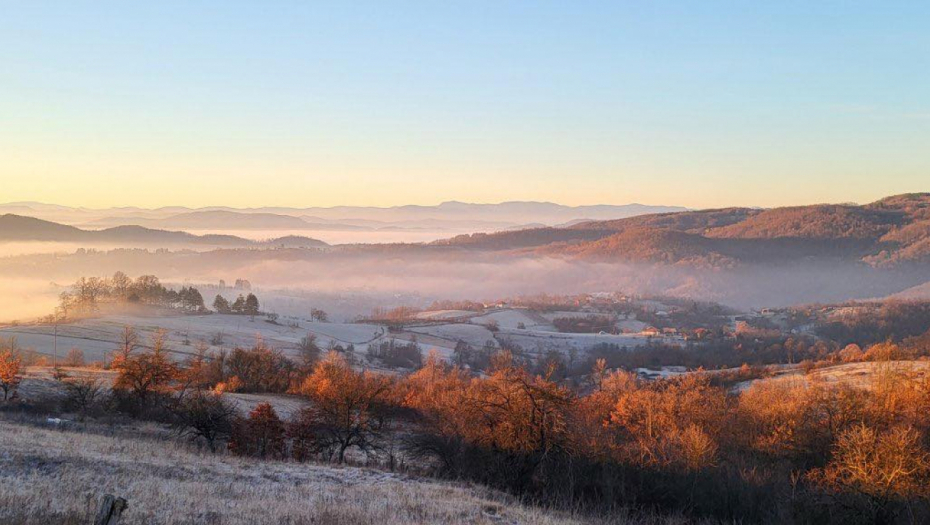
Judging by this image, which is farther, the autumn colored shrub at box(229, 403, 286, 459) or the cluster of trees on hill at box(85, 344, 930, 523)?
the autumn colored shrub at box(229, 403, 286, 459)

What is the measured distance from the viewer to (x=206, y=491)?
1939 centimetres

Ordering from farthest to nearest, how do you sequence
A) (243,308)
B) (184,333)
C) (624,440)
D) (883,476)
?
(243,308)
(184,333)
(624,440)
(883,476)

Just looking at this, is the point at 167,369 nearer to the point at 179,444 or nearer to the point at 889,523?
the point at 179,444

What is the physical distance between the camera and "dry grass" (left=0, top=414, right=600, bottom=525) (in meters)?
15.1

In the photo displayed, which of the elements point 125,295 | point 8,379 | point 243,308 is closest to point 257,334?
point 243,308

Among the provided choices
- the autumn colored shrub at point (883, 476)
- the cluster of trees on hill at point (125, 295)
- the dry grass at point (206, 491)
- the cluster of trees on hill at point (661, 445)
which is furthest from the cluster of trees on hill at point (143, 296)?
the autumn colored shrub at point (883, 476)

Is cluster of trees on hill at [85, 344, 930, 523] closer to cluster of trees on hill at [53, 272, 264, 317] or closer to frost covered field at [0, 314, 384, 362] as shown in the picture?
frost covered field at [0, 314, 384, 362]

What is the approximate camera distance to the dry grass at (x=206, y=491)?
15055 mm

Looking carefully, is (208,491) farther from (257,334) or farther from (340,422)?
(257,334)

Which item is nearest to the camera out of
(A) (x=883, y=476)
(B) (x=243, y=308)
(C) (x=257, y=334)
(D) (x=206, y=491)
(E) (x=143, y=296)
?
(D) (x=206, y=491)

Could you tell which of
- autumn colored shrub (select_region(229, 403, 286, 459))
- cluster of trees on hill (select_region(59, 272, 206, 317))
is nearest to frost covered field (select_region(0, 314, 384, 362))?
cluster of trees on hill (select_region(59, 272, 206, 317))

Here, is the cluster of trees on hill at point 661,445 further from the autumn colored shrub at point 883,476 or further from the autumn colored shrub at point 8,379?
the autumn colored shrub at point 8,379

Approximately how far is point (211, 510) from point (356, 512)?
3.63m

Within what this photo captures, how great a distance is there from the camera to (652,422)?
51125 mm
